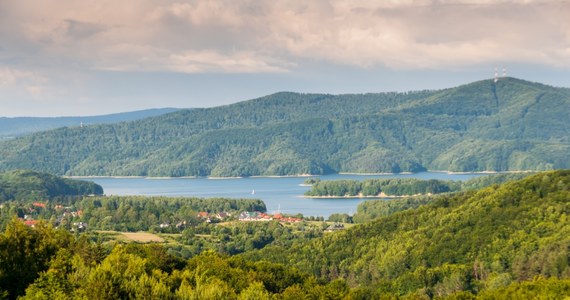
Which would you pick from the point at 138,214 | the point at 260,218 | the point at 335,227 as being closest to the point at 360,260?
the point at 335,227

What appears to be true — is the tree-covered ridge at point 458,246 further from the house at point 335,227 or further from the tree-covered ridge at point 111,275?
the tree-covered ridge at point 111,275

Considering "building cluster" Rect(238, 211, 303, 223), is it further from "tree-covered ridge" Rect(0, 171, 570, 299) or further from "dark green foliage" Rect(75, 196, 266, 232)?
"tree-covered ridge" Rect(0, 171, 570, 299)

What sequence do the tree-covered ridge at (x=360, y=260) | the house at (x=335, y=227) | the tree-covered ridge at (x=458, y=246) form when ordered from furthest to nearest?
the house at (x=335, y=227), the tree-covered ridge at (x=458, y=246), the tree-covered ridge at (x=360, y=260)

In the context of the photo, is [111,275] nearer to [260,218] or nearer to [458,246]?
[458,246]

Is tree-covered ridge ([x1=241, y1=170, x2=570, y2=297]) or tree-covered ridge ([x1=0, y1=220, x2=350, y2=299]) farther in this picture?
tree-covered ridge ([x1=241, y1=170, x2=570, y2=297])

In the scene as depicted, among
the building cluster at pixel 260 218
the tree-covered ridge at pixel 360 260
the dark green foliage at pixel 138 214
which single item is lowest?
the building cluster at pixel 260 218

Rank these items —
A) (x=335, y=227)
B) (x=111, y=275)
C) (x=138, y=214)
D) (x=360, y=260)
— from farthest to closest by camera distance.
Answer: (x=138, y=214) < (x=335, y=227) < (x=360, y=260) < (x=111, y=275)

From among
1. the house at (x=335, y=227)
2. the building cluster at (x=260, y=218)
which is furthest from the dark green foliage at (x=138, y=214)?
the house at (x=335, y=227)

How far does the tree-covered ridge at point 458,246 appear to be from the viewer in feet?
295

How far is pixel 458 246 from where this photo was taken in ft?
352

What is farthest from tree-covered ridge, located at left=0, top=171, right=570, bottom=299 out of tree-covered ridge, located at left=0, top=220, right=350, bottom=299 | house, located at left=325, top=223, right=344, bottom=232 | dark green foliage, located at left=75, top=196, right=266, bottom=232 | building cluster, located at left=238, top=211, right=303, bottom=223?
dark green foliage, located at left=75, top=196, right=266, bottom=232

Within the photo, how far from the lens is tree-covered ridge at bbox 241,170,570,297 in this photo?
90000 mm

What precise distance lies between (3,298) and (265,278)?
25.5m

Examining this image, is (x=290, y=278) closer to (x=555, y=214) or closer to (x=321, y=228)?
(x=555, y=214)
